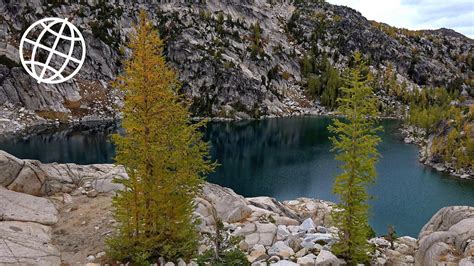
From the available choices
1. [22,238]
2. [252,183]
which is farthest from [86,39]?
[22,238]

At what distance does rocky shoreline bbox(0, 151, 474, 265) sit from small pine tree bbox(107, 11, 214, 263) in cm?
140

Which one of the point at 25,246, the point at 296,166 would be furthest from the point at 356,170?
the point at 296,166

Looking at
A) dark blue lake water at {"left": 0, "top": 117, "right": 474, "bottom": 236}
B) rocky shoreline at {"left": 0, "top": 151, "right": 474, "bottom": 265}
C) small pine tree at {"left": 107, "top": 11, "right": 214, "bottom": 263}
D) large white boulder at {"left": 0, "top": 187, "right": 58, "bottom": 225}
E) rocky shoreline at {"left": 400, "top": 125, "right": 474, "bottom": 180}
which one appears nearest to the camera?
small pine tree at {"left": 107, "top": 11, "right": 214, "bottom": 263}

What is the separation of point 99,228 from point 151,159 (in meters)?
8.05

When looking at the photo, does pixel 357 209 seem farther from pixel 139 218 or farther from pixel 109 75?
pixel 109 75

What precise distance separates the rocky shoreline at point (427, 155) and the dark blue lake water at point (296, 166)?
2.40m

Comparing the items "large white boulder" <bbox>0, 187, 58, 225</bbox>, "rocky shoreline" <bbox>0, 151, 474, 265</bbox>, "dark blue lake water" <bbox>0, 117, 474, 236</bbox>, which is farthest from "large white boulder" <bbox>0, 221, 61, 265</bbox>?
"dark blue lake water" <bbox>0, 117, 474, 236</bbox>

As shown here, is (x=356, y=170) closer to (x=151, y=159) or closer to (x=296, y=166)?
(x=151, y=159)

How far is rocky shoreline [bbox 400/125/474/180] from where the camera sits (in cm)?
8519

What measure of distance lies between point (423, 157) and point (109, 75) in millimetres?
130956

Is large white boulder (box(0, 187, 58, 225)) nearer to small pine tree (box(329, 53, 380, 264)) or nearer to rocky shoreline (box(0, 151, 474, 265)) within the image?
rocky shoreline (box(0, 151, 474, 265))

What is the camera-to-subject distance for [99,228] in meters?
22.9

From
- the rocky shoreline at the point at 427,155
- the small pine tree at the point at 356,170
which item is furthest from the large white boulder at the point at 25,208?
the rocky shoreline at the point at 427,155

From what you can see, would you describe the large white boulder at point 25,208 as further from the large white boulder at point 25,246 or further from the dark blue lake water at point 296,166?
the dark blue lake water at point 296,166
